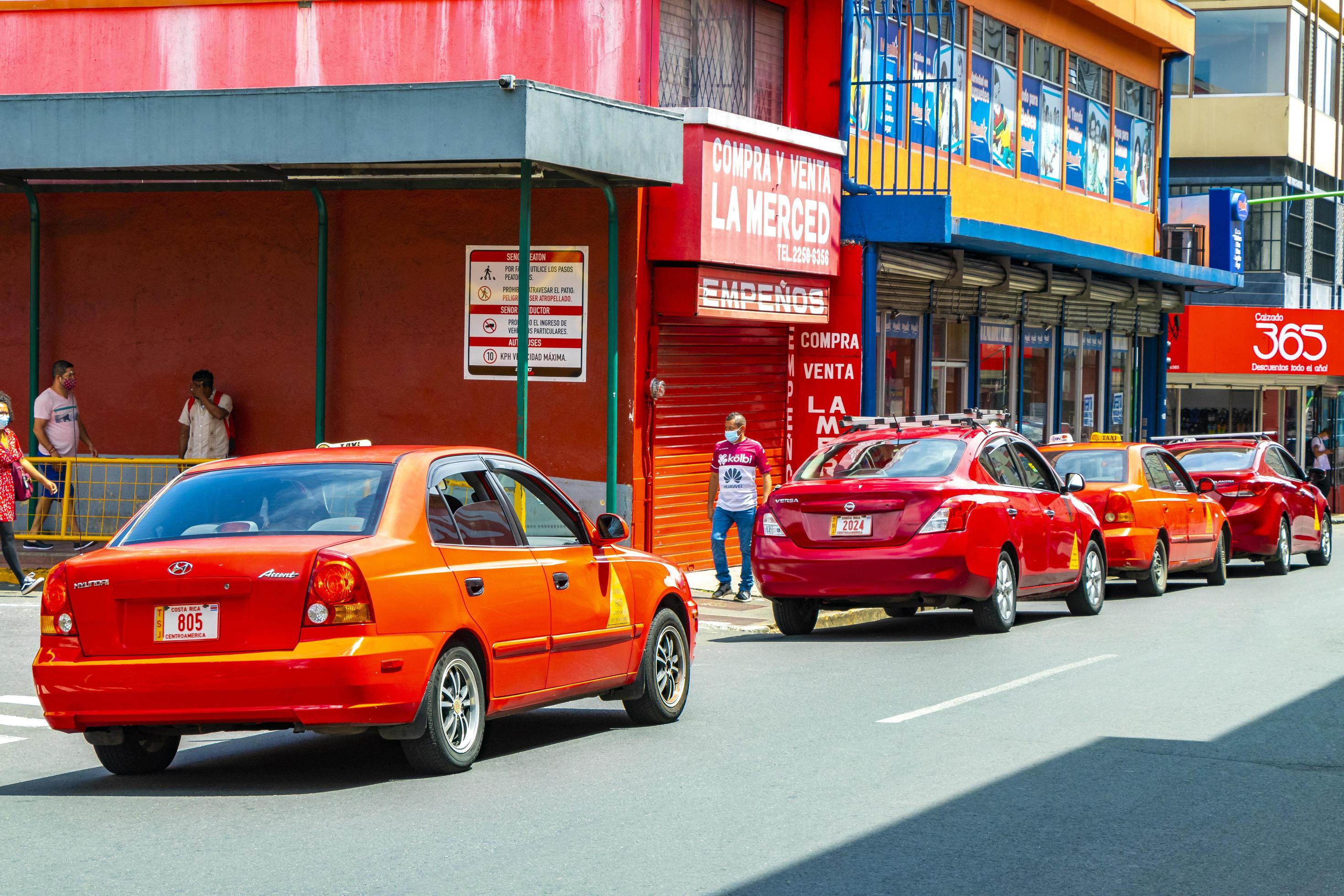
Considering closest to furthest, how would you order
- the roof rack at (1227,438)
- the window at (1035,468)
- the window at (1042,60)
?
1. the window at (1035,468)
2. the roof rack at (1227,438)
3. the window at (1042,60)

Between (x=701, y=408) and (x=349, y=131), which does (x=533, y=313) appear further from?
(x=349, y=131)

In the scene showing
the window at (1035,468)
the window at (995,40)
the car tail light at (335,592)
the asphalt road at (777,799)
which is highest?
the window at (995,40)

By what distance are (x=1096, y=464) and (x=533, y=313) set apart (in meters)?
5.76

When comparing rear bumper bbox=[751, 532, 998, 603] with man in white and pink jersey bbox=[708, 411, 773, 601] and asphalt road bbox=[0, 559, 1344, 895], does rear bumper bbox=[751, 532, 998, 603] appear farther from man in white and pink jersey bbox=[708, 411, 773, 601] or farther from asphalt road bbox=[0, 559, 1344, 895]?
man in white and pink jersey bbox=[708, 411, 773, 601]

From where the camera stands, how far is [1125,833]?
7.04 metres

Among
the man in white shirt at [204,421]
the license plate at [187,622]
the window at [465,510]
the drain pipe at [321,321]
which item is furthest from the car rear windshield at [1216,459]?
the license plate at [187,622]

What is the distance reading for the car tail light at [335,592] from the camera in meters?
7.57

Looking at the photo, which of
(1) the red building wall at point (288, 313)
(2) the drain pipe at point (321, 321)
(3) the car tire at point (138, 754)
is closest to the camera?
(3) the car tire at point (138, 754)

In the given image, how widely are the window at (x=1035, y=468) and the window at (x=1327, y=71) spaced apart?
32959mm

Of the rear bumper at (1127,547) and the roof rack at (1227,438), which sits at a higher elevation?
the roof rack at (1227,438)

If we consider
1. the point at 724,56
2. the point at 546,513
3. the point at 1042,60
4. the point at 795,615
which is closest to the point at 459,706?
the point at 546,513

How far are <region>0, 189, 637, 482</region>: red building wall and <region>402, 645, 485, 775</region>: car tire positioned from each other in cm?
973

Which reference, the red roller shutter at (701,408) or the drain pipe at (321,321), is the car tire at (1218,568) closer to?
the red roller shutter at (701,408)

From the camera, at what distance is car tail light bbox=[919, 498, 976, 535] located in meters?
13.5
